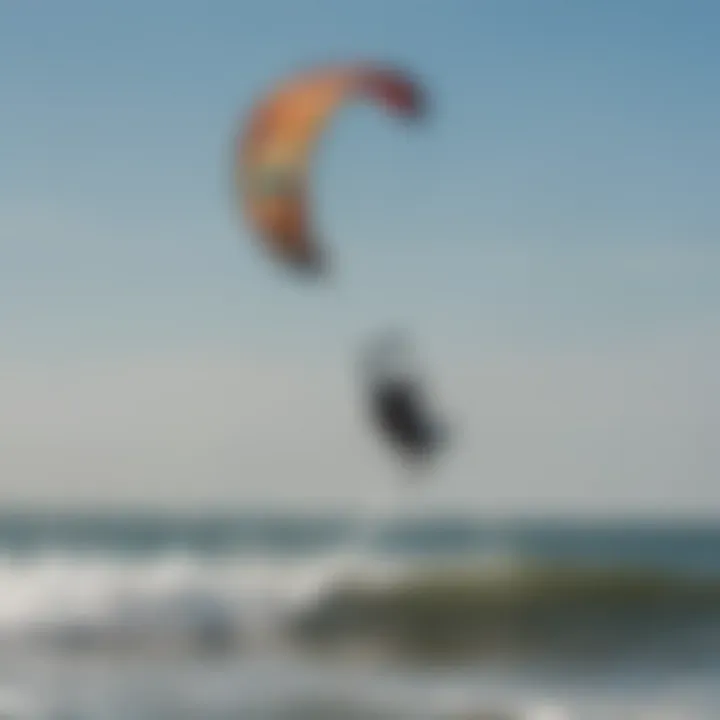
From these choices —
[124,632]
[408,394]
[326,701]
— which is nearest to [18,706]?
[326,701]

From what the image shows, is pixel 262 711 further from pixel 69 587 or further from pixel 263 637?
pixel 69 587

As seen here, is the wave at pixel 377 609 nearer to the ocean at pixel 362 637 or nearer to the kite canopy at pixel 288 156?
the ocean at pixel 362 637

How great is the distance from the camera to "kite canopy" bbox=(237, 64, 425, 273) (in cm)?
966

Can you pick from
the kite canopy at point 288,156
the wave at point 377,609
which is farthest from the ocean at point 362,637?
the kite canopy at point 288,156

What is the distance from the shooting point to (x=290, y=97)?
9914 millimetres

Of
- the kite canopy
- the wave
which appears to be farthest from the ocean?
the kite canopy

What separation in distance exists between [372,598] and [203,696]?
22.8 feet

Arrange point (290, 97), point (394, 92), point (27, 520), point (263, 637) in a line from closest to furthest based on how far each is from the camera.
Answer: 1. point (394, 92)
2. point (290, 97)
3. point (263, 637)
4. point (27, 520)

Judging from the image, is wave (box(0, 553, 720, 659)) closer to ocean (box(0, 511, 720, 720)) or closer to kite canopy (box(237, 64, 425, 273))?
ocean (box(0, 511, 720, 720))

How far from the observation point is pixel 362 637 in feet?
47.7

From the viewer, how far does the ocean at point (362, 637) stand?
10.0 metres

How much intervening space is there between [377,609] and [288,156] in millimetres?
7391

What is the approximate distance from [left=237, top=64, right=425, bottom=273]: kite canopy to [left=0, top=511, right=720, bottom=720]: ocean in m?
2.72

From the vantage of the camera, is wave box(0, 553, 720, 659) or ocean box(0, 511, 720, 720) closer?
ocean box(0, 511, 720, 720)
